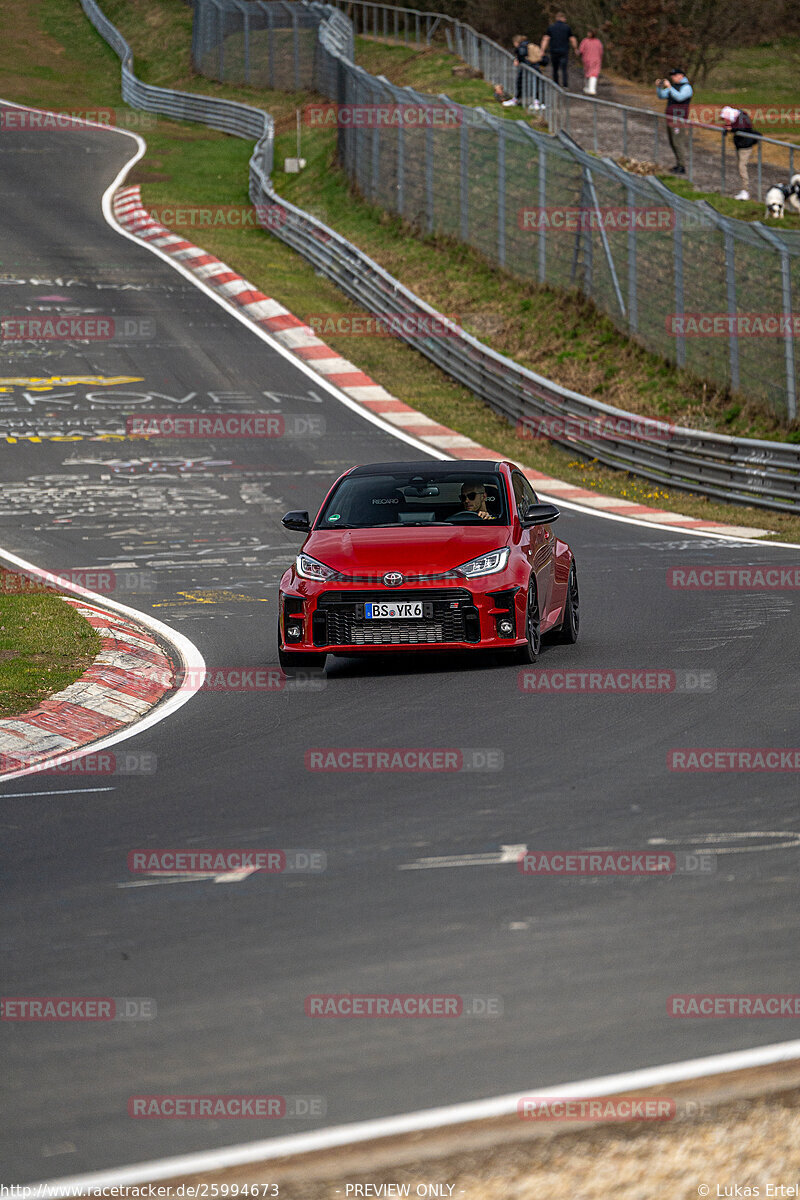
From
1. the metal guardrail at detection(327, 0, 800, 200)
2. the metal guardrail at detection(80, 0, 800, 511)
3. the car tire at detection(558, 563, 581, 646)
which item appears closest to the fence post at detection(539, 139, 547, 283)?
the metal guardrail at detection(80, 0, 800, 511)

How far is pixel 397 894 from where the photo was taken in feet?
21.1

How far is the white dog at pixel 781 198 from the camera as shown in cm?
2981

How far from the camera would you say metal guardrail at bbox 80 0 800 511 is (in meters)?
22.1

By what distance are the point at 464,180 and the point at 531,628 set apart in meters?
24.0

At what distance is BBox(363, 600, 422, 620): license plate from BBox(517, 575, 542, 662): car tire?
0.85 meters

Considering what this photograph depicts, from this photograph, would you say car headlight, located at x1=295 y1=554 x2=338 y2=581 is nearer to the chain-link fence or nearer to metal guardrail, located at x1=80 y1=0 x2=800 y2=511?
metal guardrail, located at x1=80 y1=0 x2=800 y2=511

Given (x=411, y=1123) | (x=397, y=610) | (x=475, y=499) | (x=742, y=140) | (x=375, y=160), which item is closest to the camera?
(x=411, y=1123)

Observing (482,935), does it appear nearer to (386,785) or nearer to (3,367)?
(386,785)

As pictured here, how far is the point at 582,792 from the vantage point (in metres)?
7.98

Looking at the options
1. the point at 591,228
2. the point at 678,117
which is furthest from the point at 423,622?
the point at 678,117

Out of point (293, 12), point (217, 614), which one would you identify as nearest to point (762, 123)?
point (293, 12)

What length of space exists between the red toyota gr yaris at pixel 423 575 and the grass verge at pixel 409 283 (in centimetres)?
808

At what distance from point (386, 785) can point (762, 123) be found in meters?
39.3

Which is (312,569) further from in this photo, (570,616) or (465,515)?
(570,616)
